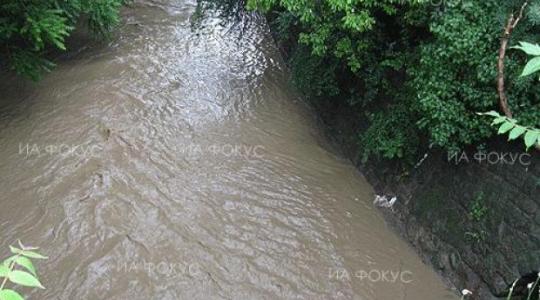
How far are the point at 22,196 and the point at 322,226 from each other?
3.36m

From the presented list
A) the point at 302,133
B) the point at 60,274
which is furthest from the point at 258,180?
the point at 60,274

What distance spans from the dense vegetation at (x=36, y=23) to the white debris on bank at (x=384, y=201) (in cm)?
425

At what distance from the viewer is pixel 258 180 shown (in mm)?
5777

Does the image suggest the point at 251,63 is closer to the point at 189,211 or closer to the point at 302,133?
the point at 302,133

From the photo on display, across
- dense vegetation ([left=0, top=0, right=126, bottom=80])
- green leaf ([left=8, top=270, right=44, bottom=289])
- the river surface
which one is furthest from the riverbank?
dense vegetation ([left=0, top=0, right=126, bottom=80])

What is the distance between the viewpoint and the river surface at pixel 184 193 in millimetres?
4512

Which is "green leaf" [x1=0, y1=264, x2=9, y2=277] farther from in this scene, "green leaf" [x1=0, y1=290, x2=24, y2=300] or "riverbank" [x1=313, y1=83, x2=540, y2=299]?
"riverbank" [x1=313, y1=83, x2=540, y2=299]

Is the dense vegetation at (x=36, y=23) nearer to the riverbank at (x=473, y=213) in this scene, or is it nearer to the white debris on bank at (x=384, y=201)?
the white debris on bank at (x=384, y=201)

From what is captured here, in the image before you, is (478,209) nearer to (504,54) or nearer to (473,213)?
(473,213)

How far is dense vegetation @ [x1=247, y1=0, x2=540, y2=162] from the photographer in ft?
13.3

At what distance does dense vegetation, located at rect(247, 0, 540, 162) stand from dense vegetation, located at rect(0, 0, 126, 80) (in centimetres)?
253

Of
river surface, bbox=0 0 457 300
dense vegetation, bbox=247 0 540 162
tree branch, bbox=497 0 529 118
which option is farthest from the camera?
river surface, bbox=0 0 457 300

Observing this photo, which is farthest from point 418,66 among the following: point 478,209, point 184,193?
point 184,193

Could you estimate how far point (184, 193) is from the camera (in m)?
5.47
